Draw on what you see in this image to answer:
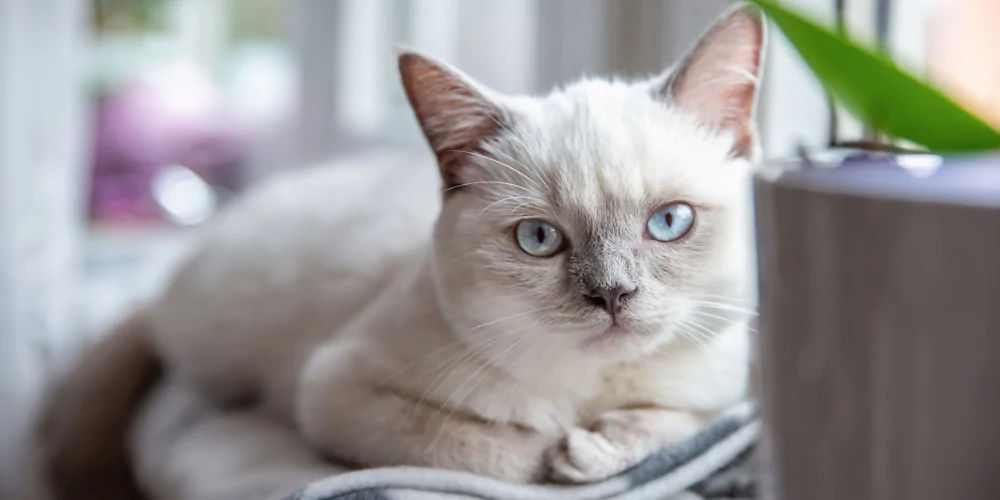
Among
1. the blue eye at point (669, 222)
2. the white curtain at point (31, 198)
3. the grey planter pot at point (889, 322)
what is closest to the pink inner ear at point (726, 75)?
the blue eye at point (669, 222)

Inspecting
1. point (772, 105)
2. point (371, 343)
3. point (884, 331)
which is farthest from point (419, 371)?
point (772, 105)

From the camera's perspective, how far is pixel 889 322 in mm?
493

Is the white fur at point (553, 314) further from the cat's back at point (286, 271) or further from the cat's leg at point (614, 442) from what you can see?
the cat's back at point (286, 271)

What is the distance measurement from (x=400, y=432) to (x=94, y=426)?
2.61 feet

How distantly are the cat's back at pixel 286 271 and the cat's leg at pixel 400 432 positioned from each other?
25 cm

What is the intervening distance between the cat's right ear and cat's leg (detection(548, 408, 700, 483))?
0.29 meters

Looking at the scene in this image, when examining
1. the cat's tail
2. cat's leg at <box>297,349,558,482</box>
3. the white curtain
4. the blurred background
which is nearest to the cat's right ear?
cat's leg at <box>297,349,558,482</box>

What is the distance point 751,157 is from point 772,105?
1.42ft

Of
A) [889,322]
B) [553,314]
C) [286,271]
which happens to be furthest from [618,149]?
[286,271]

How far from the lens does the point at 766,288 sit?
0.56 metres

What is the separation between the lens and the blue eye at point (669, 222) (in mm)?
→ 831

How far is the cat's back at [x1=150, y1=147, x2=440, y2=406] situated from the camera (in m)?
1.25

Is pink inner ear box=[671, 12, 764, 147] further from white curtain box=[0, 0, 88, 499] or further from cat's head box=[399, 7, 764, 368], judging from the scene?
white curtain box=[0, 0, 88, 499]

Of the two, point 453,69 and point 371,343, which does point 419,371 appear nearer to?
point 371,343
